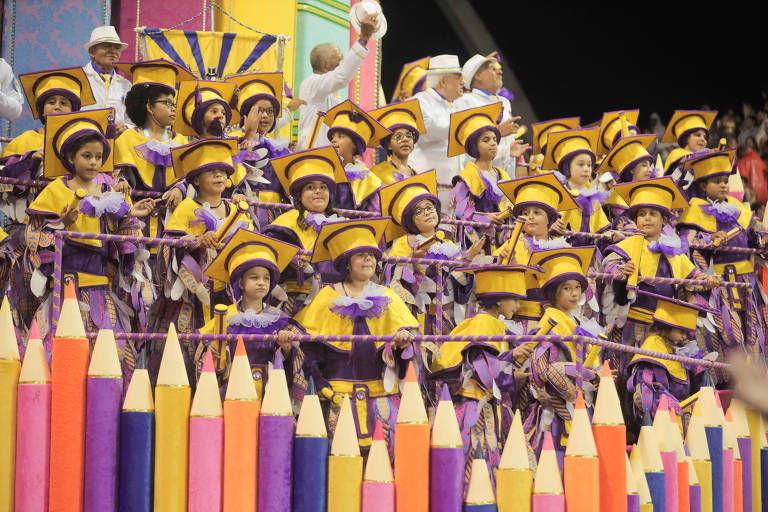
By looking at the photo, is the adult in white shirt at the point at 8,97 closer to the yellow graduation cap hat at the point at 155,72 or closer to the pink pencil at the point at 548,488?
the yellow graduation cap hat at the point at 155,72

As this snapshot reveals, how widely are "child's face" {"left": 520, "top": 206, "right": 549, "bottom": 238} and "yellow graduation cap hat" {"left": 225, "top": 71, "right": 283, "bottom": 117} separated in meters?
1.93

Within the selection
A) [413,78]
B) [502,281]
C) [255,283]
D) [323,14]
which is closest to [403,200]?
[502,281]

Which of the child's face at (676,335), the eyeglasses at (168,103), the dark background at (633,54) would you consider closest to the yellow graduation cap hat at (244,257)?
the eyeglasses at (168,103)

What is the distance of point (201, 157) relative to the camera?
24.4 ft

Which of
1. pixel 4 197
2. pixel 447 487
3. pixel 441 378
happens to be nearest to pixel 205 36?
pixel 4 197

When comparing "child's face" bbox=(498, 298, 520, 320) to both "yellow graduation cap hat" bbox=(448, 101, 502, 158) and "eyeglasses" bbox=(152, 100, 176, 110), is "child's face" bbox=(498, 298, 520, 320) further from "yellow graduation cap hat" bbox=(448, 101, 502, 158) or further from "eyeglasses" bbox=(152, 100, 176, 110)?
"eyeglasses" bbox=(152, 100, 176, 110)

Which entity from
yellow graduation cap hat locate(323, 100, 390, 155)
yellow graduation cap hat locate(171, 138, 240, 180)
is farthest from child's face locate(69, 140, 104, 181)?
yellow graduation cap hat locate(323, 100, 390, 155)

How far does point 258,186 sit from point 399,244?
1027mm

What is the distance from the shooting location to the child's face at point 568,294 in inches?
294

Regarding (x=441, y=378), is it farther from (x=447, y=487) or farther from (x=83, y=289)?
(x=83, y=289)

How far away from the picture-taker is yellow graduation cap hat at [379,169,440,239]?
305 inches

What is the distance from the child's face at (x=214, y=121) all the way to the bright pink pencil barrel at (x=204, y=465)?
10.3ft

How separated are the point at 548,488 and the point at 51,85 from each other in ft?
14.6

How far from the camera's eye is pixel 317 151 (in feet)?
25.1
